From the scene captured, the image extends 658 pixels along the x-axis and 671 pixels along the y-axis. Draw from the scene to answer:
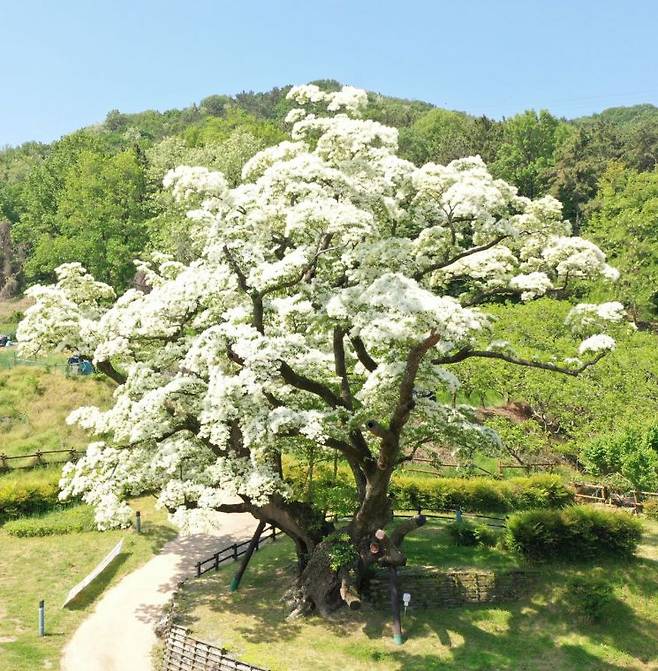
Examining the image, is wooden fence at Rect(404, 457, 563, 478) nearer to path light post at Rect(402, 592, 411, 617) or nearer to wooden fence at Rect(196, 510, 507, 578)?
wooden fence at Rect(196, 510, 507, 578)

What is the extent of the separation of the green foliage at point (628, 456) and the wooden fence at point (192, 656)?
71.7ft

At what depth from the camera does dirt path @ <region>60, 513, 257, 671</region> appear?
20.0 metres

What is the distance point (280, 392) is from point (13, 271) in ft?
298

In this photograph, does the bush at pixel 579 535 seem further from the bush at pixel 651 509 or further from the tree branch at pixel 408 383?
the tree branch at pixel 408 383

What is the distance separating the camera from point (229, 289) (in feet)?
65.8

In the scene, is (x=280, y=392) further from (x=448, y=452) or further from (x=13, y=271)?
(x=13, y=271)

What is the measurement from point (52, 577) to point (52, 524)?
519 cm

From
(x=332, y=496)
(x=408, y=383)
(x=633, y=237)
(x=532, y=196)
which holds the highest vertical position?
(x=532, y=196)

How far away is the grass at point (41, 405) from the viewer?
39062 mm

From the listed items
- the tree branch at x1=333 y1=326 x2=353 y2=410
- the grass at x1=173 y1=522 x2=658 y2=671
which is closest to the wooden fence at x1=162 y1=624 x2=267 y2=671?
the grass at x1=173 y1=522 x2=658 y2=671

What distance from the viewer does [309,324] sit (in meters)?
20.7

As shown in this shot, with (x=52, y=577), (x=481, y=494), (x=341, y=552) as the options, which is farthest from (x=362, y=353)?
(x=52, y=577)

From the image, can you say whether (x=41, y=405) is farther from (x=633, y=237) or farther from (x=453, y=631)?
(x=633, y=237)

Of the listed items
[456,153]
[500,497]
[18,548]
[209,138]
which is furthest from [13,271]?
[500,497]
